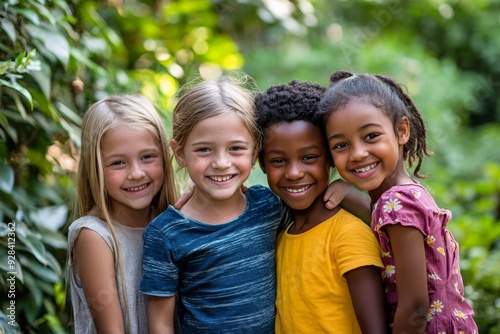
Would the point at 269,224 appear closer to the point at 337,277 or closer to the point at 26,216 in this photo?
the point at 337,277

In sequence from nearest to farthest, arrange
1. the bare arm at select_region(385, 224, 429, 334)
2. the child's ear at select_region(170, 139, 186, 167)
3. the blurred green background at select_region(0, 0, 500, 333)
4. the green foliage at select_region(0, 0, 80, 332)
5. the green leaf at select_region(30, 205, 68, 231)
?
the bare arm at select_region(385, 224, 429, 334), the child's ear at select_region(170, 139, 186, 167), the green foliage at select_region(0, 0, 80, 332), the blurred green background at select_region(0, 0, 500, 333), the green leaf at select_region(30, 205, 68, 231)

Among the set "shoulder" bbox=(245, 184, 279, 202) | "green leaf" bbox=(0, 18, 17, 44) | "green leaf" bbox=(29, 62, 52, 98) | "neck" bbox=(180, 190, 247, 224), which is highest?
"green leaf" bbox=(0, 18, 17, 44)

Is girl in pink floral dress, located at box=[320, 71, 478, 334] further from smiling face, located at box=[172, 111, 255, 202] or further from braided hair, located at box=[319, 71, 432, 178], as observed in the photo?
smiling face, located at box=[172, 111, 255, 202]

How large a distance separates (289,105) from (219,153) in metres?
0.27

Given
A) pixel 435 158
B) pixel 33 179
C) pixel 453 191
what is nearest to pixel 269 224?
pixel 33 179

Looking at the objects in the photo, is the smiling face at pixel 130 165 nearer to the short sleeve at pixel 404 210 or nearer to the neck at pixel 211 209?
the neck at pixel 211 209

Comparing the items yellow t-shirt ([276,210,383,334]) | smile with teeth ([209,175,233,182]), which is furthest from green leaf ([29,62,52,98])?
yellow t-shirt ([276,210,383,334])

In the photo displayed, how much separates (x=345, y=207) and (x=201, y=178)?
1.60 ft

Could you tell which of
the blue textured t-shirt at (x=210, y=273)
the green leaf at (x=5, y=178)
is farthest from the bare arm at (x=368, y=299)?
the green leaf at (x=5, y=178)

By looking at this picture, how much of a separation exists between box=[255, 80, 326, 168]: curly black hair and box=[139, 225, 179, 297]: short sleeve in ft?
1.48

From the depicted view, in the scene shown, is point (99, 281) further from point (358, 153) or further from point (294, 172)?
point (358, 153)

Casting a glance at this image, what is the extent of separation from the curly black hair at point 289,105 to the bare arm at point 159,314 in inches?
23.1

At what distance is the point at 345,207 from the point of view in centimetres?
203

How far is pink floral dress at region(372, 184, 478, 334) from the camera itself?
176 centimetres
